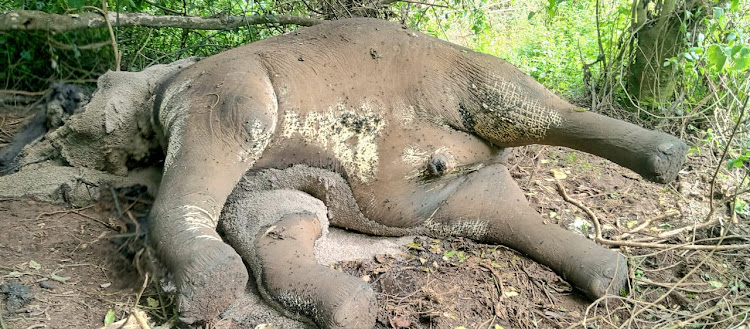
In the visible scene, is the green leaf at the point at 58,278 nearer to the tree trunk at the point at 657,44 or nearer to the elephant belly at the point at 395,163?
the elephant belly at the point at 395,163

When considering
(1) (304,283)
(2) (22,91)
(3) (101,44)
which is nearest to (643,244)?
(1) (304,283)

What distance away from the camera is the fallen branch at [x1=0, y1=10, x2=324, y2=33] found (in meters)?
3.41

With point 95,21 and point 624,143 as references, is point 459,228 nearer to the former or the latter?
point 624,143

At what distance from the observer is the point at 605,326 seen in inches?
93.4

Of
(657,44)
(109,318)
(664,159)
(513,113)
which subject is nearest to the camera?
(109,318)

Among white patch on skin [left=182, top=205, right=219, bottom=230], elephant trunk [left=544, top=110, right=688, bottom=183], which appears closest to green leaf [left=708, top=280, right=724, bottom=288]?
elephant trunk [left=544, top=110, right=688, bottom=183]

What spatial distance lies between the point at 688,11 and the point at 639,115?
771 millimetres

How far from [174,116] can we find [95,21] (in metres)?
1.44

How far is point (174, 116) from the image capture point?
8.48 ft

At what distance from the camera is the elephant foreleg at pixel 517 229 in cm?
257

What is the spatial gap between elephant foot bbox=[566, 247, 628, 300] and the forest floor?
0.16 feet

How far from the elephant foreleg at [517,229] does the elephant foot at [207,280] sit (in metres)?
1.18

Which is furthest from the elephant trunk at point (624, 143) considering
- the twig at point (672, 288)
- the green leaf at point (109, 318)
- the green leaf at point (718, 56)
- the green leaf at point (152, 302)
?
the green leaf at point (109, 318)

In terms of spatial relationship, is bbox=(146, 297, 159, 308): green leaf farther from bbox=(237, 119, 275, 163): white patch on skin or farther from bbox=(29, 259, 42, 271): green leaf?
bbox=(237, 119, 275, 163): white patch on skin
